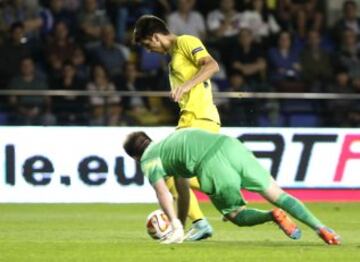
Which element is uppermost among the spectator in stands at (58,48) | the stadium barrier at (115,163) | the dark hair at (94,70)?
the spectator in stands at (58,48)

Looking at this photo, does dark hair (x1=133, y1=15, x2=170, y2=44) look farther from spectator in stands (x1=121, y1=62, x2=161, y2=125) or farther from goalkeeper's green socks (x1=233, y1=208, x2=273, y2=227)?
spectator in stands (x1=121, y1=62, x2=161, y2=125)

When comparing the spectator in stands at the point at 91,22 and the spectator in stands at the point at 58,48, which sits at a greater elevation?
the spectator in stands at the point at 91,22

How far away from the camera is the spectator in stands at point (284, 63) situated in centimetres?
2158

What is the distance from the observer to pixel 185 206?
12.1 m

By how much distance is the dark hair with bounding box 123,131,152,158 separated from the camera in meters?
11.1

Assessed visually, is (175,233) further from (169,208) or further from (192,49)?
(192,49)

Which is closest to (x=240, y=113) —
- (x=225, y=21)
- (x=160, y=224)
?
(x=225, y=21)

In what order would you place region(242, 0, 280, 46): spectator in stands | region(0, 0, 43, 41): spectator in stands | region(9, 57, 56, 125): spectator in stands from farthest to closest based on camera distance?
region(242, 0, 280, 46): spectator in stands
region(0, 0, 43, 41): spectator in stands
region(9, 57, 56, 125): spectator in stands

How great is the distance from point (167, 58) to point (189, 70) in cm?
946

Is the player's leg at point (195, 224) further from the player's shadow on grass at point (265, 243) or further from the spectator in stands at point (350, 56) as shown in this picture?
the spectator in stands at point (350, 56)

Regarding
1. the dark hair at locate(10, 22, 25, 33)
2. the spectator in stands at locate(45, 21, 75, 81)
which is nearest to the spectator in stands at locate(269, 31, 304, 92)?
the spectator in stands at locate(45, 21, 75, 81)

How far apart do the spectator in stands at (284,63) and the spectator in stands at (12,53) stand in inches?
161

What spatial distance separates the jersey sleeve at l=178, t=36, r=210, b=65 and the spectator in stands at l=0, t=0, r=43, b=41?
9.54 metres

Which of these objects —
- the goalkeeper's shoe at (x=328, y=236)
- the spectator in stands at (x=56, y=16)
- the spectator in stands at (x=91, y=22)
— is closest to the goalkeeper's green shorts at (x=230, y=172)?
the goalkeeper's shoe at (x=328, y=236)
